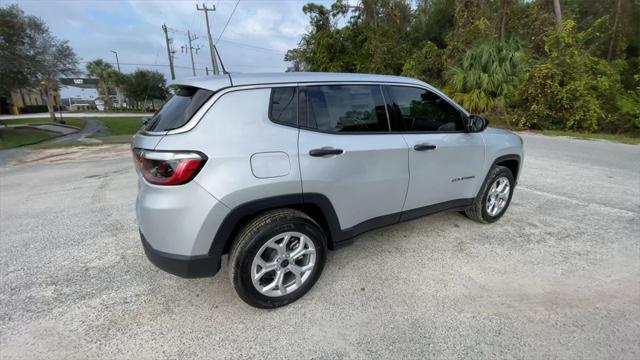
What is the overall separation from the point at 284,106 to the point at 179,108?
0.75m

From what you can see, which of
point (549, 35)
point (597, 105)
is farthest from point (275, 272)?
point (549, 35)

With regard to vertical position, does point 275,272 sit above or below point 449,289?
above

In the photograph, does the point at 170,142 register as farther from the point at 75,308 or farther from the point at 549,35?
the point at 549,35

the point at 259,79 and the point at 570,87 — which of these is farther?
the point at 570,87

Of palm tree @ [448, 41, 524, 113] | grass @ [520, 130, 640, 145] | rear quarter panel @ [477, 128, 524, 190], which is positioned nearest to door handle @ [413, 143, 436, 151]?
rear quarter panel @ [477, 128, 524, 190]

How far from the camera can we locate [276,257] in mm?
2305

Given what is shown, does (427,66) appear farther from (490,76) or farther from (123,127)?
(123,127)

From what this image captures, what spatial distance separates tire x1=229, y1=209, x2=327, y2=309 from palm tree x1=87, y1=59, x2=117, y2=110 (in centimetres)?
6354

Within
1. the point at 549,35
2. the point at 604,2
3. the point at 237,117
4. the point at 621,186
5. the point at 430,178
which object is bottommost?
the point at 621,186

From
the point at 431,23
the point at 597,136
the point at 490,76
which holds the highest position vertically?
the point at 431,23

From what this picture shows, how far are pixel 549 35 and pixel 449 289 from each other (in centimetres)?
1450

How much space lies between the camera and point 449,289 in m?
2.55

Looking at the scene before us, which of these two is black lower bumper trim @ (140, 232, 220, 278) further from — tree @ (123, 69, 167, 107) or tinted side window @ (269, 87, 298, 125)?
tree @ (123, 69, 167, 107)

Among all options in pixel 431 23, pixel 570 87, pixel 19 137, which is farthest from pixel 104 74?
pixel 570 87
